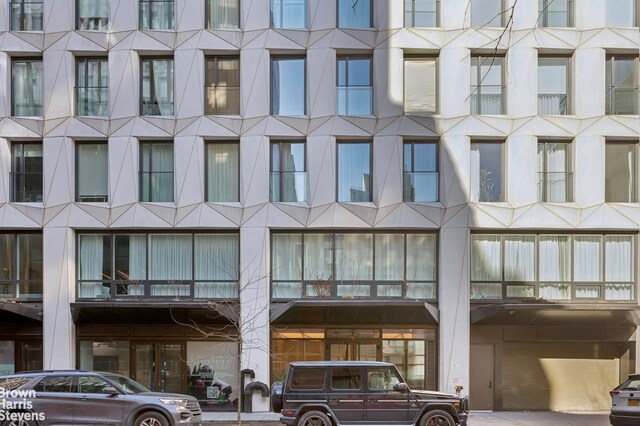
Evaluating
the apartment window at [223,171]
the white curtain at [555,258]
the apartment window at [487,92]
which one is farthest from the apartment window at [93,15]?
the white curtain at [555,258]

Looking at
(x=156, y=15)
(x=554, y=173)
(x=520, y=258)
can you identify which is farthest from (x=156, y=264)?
(x=554, y=173)

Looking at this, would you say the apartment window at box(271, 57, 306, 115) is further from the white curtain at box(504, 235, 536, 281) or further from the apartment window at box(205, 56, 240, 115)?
the white curtain at box(504, 235, 536, 281)

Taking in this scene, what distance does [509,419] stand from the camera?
1727cm

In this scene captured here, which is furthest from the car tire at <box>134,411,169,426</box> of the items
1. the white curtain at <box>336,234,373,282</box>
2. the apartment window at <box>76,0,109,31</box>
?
the apartment window at <box>76,0,109,31</box>

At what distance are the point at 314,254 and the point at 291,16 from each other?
8.44m

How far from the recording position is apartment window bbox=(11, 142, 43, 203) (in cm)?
1958

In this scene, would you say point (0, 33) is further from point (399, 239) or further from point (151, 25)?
A: point (399, 239)

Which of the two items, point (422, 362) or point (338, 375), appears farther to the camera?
point (422, 362)

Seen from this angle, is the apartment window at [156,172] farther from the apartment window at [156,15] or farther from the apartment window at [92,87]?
the apartment window at [156,15]

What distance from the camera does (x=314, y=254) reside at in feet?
64.2

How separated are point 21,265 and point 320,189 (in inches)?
427

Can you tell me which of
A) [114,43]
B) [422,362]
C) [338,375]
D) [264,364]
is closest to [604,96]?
[422,362]

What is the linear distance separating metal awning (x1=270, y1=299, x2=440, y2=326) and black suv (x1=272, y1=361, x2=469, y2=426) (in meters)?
4.38

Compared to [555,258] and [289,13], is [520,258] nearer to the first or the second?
[555,258]
